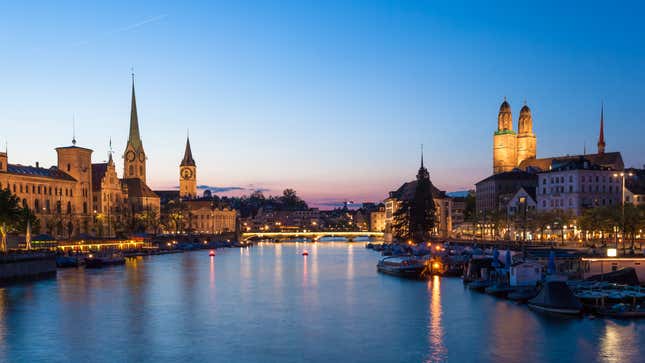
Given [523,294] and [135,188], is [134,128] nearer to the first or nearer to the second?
[135,188]

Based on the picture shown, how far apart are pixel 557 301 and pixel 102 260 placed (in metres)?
68.1

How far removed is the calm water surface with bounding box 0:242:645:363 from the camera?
37156mm

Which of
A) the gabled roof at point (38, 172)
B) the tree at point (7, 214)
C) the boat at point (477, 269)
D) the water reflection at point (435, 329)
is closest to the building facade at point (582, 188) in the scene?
the boat at point (477, 269)

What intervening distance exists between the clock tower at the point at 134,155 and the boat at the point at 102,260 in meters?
84.4

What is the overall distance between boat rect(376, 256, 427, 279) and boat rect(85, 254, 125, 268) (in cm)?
3922

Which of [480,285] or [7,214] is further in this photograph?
[7,214]

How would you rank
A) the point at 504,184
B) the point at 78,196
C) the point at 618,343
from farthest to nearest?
the point at 504,184
the point at 78,196
the point at 618,343

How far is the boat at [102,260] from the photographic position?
94.1 metres

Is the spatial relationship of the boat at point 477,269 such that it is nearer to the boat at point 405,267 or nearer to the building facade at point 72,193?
the boat at point 405,267

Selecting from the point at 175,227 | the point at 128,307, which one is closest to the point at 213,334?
the point at 128,307

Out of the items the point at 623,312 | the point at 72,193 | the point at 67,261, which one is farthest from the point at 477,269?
the point at 72,193

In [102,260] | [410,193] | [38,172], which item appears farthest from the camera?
[410,193]

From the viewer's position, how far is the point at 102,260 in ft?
315

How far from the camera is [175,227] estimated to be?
179m
